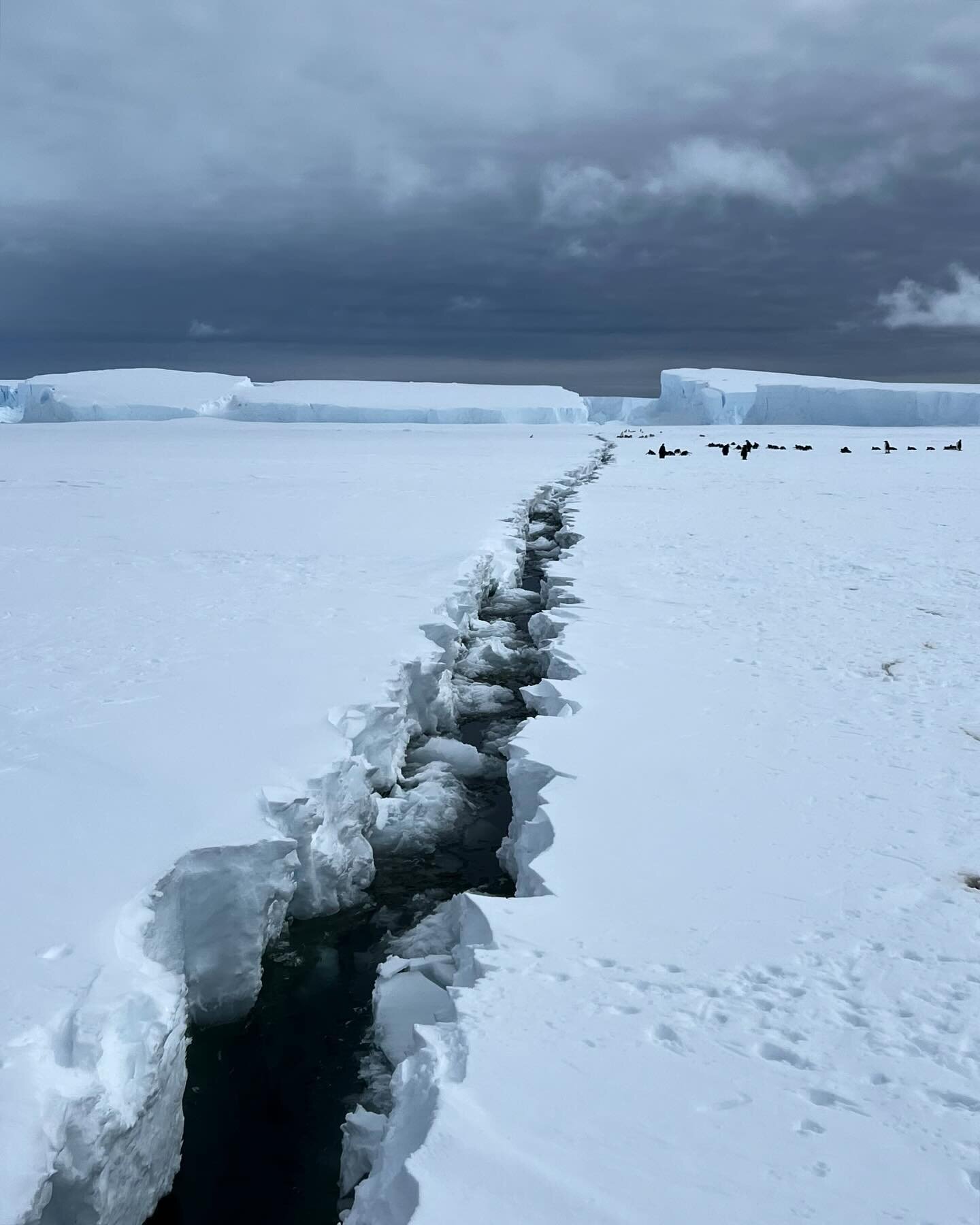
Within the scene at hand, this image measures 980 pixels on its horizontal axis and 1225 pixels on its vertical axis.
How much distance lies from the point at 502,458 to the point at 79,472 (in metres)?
10.5

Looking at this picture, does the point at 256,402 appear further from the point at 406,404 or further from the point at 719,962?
the point at 719,962

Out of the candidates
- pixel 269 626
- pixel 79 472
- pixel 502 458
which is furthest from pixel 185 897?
pixel 502 458

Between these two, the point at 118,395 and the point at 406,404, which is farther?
the point at 406,404

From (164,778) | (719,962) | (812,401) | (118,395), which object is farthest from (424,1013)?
(118,395)

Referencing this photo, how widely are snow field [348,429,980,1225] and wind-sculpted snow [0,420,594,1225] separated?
1.90ft

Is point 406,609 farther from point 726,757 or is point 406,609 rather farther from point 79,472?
point 79,472

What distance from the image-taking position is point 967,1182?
6.09 ft

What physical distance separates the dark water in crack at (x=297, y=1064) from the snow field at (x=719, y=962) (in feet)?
0.98

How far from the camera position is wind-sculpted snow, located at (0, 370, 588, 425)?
57344 millimetres

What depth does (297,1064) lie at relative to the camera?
302cm

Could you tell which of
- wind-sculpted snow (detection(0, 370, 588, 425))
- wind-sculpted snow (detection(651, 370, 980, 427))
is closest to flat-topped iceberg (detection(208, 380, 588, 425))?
wind-sculpted snow (detection(0, 370, 588, 425))

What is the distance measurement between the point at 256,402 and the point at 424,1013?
61.6 metres

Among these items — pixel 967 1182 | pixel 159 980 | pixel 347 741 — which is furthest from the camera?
pixel 347 741

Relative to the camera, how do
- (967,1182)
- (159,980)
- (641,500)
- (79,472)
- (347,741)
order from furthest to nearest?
(79,472)
(641,500)
(347,741)
(159,980)
(967,1182)
